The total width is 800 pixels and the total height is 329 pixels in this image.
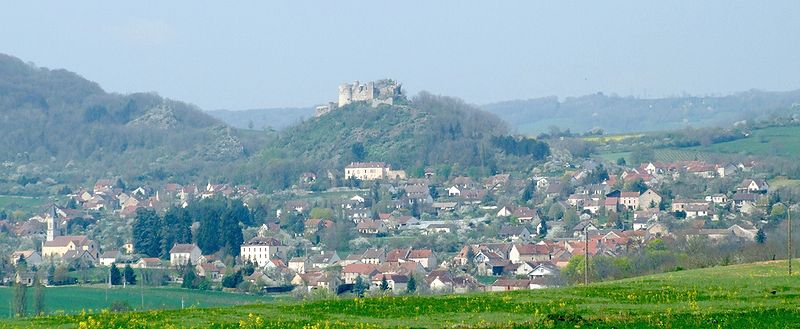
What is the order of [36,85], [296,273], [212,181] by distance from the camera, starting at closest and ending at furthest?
[296,273], [212,181], [36,85]

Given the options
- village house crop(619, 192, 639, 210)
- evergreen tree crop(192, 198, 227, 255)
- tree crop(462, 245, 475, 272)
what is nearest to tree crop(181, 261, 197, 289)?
tree crop(462, 245, 475, 272)

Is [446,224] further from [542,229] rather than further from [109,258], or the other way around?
[109,258]

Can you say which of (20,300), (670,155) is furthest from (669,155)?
(20,300)

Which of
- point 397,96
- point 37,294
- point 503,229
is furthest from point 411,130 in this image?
point 37,294

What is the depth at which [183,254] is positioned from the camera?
272 ft

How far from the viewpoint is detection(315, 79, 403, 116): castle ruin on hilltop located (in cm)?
14062

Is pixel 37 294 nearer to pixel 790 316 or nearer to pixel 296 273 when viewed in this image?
pixel 296 273

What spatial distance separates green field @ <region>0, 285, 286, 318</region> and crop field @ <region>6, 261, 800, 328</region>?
938 inches

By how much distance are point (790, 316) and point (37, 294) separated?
34329 mm

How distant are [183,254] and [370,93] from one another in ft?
196

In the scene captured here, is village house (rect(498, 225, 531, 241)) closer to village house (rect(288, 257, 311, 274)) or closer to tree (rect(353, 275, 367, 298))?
village house (rect(288, 257, 311, 274))

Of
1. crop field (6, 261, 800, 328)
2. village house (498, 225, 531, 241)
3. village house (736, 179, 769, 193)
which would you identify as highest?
village house (736, 179, 769, 193)

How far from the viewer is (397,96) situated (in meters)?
141

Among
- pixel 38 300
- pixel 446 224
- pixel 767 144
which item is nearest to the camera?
pixel 38 300
